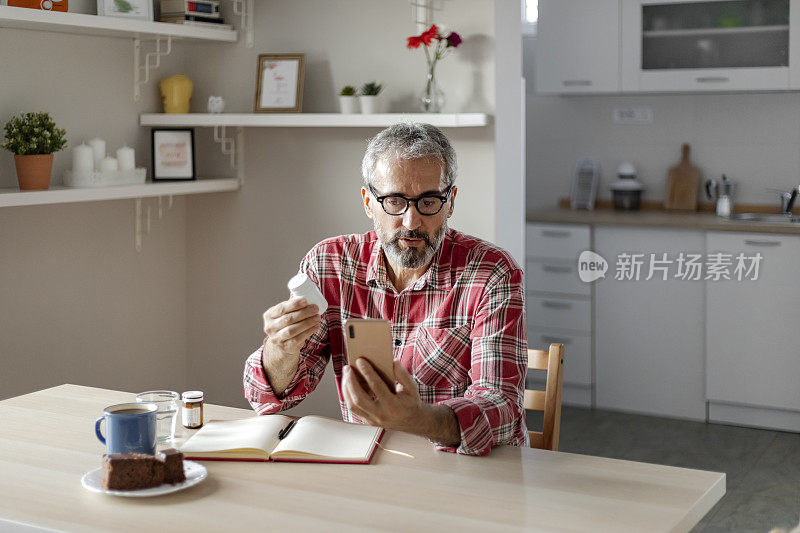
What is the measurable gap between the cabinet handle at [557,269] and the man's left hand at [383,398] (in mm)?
3056

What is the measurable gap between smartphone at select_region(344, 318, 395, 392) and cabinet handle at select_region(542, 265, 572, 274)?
3.11m

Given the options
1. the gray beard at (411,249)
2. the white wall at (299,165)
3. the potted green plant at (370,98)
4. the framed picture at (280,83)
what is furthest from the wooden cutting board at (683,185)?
the gray beard at (411,249)

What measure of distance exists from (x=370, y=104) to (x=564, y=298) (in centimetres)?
170

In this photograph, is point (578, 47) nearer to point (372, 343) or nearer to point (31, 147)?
point (31, 147)

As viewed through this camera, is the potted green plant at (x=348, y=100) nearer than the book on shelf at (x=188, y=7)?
Yes

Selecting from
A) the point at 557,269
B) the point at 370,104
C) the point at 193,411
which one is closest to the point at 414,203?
the point at 193,411

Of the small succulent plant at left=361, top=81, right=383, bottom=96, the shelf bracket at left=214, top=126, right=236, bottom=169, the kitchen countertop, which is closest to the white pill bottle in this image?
the small succulent plant at left=361, top=81, right=383, bottom=96

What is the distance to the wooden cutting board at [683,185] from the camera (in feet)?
15.6

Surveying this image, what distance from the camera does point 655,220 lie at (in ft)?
14.4

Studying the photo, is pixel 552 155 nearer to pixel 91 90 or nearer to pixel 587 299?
pixel 587 299

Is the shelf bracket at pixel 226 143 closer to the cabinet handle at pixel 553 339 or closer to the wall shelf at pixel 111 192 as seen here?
the wall shelf at pixel 111 192

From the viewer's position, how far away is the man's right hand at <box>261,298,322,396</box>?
170cm

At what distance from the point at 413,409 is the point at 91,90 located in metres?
2.31

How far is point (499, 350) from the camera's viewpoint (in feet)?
6.05
